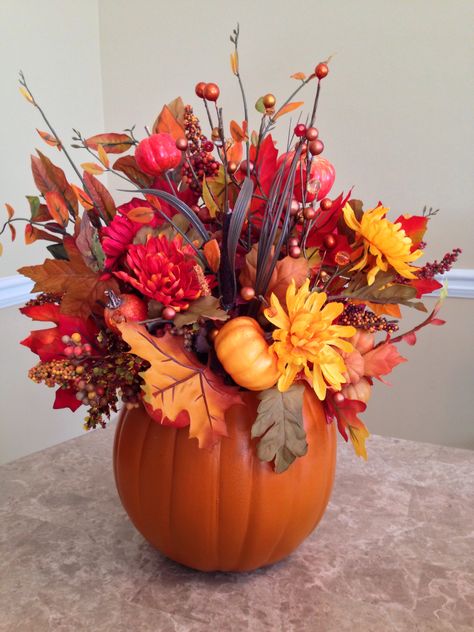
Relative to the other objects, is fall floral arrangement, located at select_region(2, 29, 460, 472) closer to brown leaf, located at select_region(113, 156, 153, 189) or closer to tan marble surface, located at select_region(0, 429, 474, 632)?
brown leaf, located at select_region(113, 156, 153, 189)

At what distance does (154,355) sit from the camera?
562mm

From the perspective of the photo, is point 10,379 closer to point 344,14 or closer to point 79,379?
point 79,379

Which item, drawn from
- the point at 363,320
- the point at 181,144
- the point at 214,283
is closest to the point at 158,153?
the point at 181,144

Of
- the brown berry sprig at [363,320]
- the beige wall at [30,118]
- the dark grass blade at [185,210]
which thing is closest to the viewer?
the dark grass blade at [185,210]

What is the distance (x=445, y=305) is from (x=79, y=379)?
134 cm

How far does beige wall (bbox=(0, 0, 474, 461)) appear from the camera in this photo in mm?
1532

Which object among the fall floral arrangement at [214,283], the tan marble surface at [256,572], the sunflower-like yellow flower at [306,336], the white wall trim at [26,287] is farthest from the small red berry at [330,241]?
the white wall trim at [26,287]

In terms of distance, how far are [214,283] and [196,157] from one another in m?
0.15

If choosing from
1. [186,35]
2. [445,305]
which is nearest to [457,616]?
[445,305]

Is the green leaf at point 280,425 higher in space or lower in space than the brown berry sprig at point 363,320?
lower

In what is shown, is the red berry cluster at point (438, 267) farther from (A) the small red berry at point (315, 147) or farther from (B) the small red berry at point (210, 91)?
(B) the small red berry at point (210, 91)

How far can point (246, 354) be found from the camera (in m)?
0.55

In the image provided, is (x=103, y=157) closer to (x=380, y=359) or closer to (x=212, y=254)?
(x=212, y=254)

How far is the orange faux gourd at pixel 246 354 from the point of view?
1.83 ft
